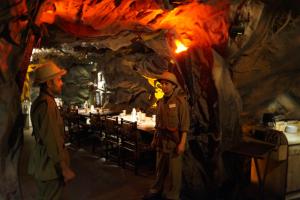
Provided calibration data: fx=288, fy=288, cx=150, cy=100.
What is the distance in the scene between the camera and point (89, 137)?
955cm

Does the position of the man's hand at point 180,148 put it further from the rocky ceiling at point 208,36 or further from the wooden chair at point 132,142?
the wooden chair at point 132,142

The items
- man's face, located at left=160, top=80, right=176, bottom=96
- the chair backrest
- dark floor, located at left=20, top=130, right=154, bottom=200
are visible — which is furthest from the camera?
the chair backrest

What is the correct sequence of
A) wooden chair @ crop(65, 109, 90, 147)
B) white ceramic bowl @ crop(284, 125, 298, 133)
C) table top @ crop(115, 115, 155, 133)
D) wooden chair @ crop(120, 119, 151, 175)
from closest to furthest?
white ceramic bowl @ crop(284, 125, 298, 133)
wooden chair @ crop(120, 119, 151, 175)
table top @ crop(115, 115, 155, 133)
wooden chair @ crop(65, 109, 90, 147)

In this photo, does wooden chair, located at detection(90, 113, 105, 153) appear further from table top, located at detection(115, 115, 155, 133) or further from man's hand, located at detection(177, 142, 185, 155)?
man's hand, located at detection(177, 142, 185, 155)

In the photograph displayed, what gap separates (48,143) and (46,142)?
3cm

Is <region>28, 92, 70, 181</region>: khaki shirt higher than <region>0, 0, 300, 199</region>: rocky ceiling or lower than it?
lower

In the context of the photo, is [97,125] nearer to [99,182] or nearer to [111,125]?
[111,125]

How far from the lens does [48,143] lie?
3.39 m

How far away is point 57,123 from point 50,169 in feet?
1.81

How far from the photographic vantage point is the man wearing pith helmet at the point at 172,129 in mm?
Result: 4766

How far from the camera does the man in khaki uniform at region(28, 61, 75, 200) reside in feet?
11.2

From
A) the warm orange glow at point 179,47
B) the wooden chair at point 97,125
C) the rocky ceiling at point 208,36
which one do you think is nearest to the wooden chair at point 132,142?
the wooden chair at point 97,125

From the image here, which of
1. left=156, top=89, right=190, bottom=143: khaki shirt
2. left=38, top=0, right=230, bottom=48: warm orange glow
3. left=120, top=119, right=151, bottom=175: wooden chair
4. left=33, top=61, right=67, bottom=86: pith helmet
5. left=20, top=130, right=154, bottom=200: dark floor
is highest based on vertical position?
left=38, top=0, right=230, bottom=48: warm orange glow

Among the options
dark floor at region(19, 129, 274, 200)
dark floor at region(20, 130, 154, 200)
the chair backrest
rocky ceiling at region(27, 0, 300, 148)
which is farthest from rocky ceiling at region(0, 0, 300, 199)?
the chair backrest
